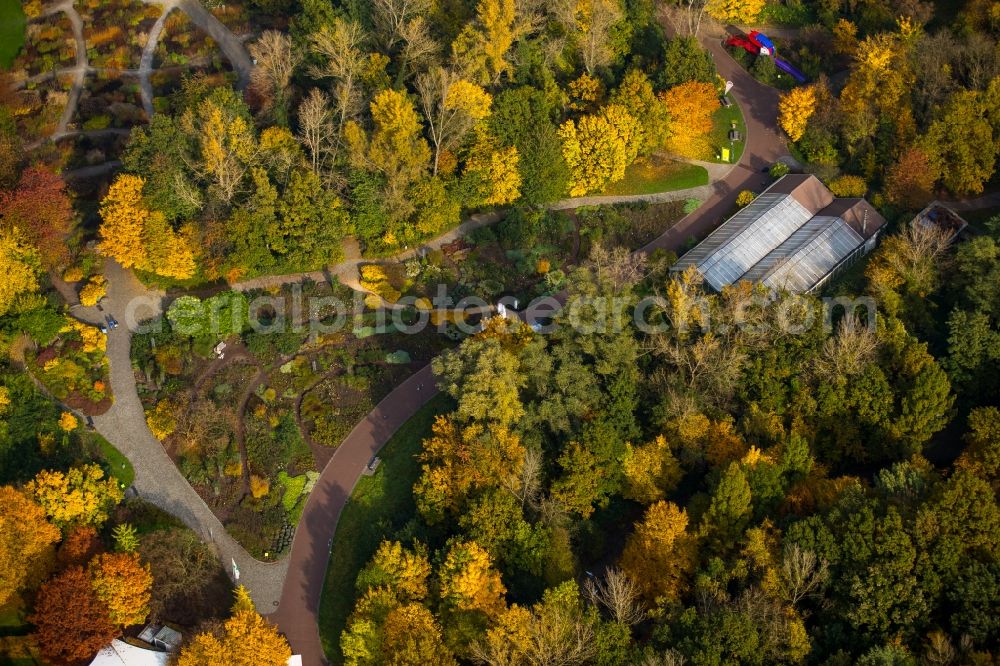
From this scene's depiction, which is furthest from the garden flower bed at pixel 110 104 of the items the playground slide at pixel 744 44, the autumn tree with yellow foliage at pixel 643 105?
the playground slide at pixel 744 44

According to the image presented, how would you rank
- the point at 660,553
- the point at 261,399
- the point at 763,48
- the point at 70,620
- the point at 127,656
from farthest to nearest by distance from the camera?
the point at 763,48 → the point at 261,399 → the point at 660,553 → the point at 127,656 → the point at 70,620

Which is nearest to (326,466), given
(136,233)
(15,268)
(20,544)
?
(20,544)

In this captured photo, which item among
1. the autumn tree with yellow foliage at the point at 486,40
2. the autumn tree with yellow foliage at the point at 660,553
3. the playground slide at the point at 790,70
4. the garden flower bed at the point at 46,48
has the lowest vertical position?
the autumn tree with yellow foliage at the point at 660,553

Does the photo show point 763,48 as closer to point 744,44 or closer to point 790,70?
point 744,44

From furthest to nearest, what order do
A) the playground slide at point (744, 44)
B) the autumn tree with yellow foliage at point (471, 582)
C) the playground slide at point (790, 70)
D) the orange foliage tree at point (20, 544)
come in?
the playground slide at point (744, 44)
the playground slide at point (790, 70)
the orange foliage tree at point (20, 544)
the autumn tree with yellow foliage at point (471, 582)

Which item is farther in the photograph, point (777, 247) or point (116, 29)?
point (116, 29)

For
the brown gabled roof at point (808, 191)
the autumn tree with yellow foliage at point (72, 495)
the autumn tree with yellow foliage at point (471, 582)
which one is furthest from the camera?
the brown gabled roof at point (808, 191)

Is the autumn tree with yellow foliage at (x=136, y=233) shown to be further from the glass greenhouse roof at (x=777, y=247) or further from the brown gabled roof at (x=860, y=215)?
the brown gabled roof at (x=860, y=215)
